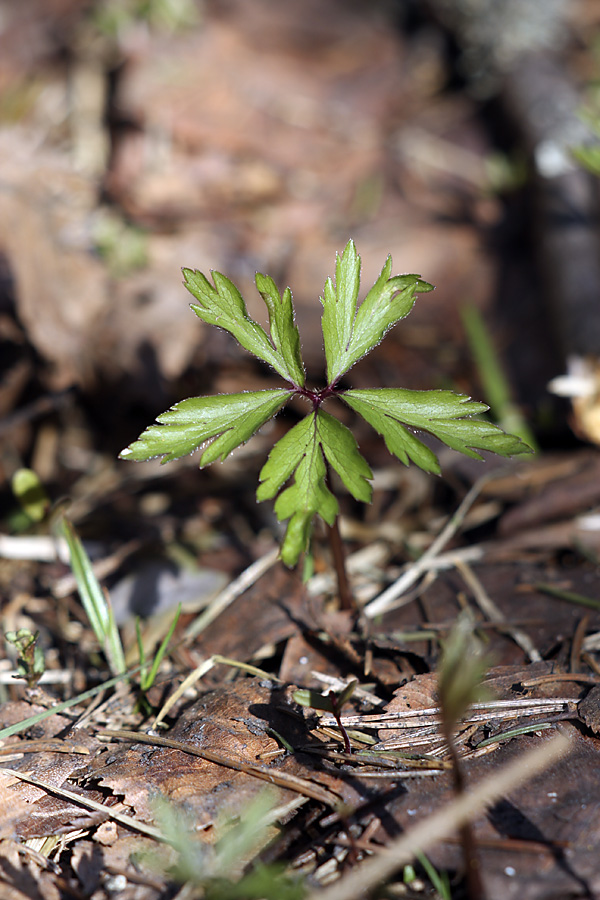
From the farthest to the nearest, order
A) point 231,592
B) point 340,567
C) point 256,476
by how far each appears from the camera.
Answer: point 256,476
point 231,592
point 340,567

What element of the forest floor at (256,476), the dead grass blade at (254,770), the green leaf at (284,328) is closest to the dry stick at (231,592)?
the forest floor at (256,476)

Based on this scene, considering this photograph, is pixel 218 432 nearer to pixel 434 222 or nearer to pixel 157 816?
pixel 157 816

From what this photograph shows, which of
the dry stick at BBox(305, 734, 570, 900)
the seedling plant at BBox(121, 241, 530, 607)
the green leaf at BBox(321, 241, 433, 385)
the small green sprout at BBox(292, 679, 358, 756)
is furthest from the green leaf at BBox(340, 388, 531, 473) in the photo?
the dry stick at BBox(305, 734, 570, 900)

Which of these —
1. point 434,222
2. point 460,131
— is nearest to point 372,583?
point 434,222

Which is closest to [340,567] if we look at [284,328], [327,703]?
[327,703]

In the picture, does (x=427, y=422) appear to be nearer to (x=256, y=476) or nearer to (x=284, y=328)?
(x=284, y=328)

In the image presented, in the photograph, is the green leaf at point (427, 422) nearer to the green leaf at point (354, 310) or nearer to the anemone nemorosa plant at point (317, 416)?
the anemone nemorosa plant at point (317, 416)
